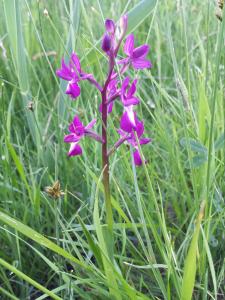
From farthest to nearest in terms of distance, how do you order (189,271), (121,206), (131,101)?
(121,206) → (131,101) → (189,271)

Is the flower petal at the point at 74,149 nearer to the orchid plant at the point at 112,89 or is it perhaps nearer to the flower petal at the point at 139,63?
the orchid plant at the point at 112,89

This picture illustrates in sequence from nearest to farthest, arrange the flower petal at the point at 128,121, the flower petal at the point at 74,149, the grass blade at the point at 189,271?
the grass blade at the point at 189,271
the flower petal at the point at 128,121
the flower petal at the point at 74,149

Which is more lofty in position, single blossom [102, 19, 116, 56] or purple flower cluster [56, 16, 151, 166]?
single blossom [102, 19, 116, 56]

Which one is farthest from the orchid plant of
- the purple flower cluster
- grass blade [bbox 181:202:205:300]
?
grass blade [bbox 181:202:205:300]

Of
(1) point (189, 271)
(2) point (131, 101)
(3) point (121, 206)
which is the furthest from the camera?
(3) point (121, 206)

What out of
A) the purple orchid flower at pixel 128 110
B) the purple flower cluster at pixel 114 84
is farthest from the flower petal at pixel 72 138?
the purple orchid flower at pixel 128 110

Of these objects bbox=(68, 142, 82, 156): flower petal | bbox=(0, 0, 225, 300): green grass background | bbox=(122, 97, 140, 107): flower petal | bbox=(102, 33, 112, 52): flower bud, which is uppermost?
bbox=(102, 33, 112, 52): flower bud

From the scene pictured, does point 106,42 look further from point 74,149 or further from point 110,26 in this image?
point 74,149

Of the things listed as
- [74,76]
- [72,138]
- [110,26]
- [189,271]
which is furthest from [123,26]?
[189,271]

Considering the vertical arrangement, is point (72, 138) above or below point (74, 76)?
below

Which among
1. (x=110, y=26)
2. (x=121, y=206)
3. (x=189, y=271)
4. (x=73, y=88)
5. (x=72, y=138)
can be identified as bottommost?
(x=121, y=206)

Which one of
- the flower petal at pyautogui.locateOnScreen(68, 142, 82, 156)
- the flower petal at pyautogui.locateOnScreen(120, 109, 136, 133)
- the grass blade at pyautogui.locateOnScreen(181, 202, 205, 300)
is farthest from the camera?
the flower petal at pyautogui.locateOnScreen(68, 142, 82, 156)

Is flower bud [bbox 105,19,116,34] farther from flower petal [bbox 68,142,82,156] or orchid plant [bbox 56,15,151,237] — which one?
flower petal [bbox 68,142,82,156]

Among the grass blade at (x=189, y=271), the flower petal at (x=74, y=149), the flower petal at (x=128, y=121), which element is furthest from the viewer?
the flower petal at (x=74, y=149)
